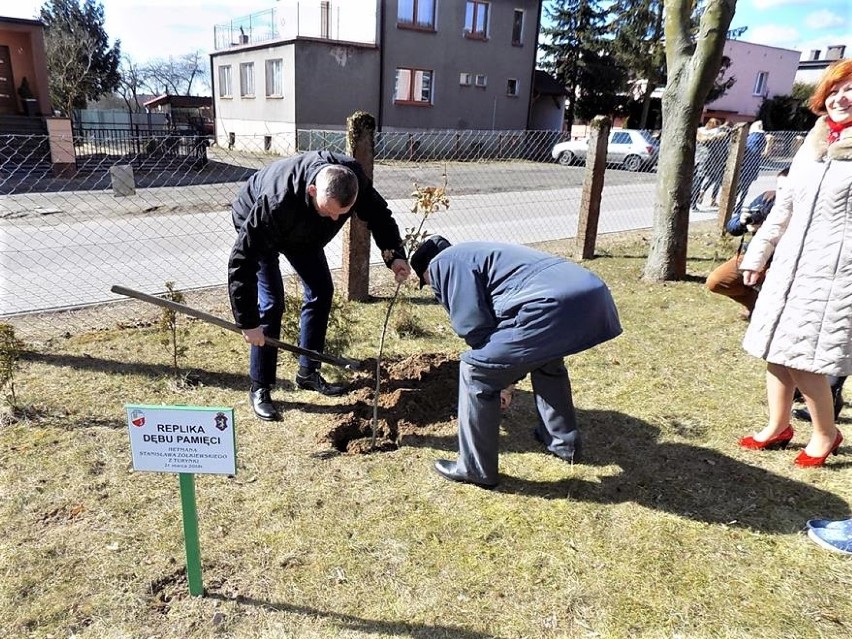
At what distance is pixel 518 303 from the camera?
8.02ft

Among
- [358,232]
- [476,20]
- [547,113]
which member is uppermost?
[476,20]

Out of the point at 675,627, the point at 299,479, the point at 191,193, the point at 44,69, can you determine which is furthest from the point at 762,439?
the point at 44,69

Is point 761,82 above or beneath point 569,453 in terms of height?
above

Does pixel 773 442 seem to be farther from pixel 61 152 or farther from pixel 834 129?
pixel 61 152

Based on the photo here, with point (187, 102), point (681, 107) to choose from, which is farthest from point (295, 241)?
point (187, 102)

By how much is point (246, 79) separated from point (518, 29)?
35.5 feet

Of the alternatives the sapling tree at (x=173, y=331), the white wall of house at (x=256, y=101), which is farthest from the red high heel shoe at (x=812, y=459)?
the white wall of house at (x=256, y=101)

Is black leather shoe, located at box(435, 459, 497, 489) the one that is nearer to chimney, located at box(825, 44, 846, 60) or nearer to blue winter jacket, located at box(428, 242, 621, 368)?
blue winter jacket, located at box(428, 242, 621, 368)

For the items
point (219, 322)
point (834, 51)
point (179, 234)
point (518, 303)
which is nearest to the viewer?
point (518, 303)

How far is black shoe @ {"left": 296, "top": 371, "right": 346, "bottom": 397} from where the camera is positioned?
3.83 metres

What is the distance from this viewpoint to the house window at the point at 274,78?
71.4ft

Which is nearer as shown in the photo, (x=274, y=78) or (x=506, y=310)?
(x=506, y=310)

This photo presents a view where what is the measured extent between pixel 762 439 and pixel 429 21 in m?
22.4

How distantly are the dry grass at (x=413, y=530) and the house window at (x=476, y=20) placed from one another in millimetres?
22600
